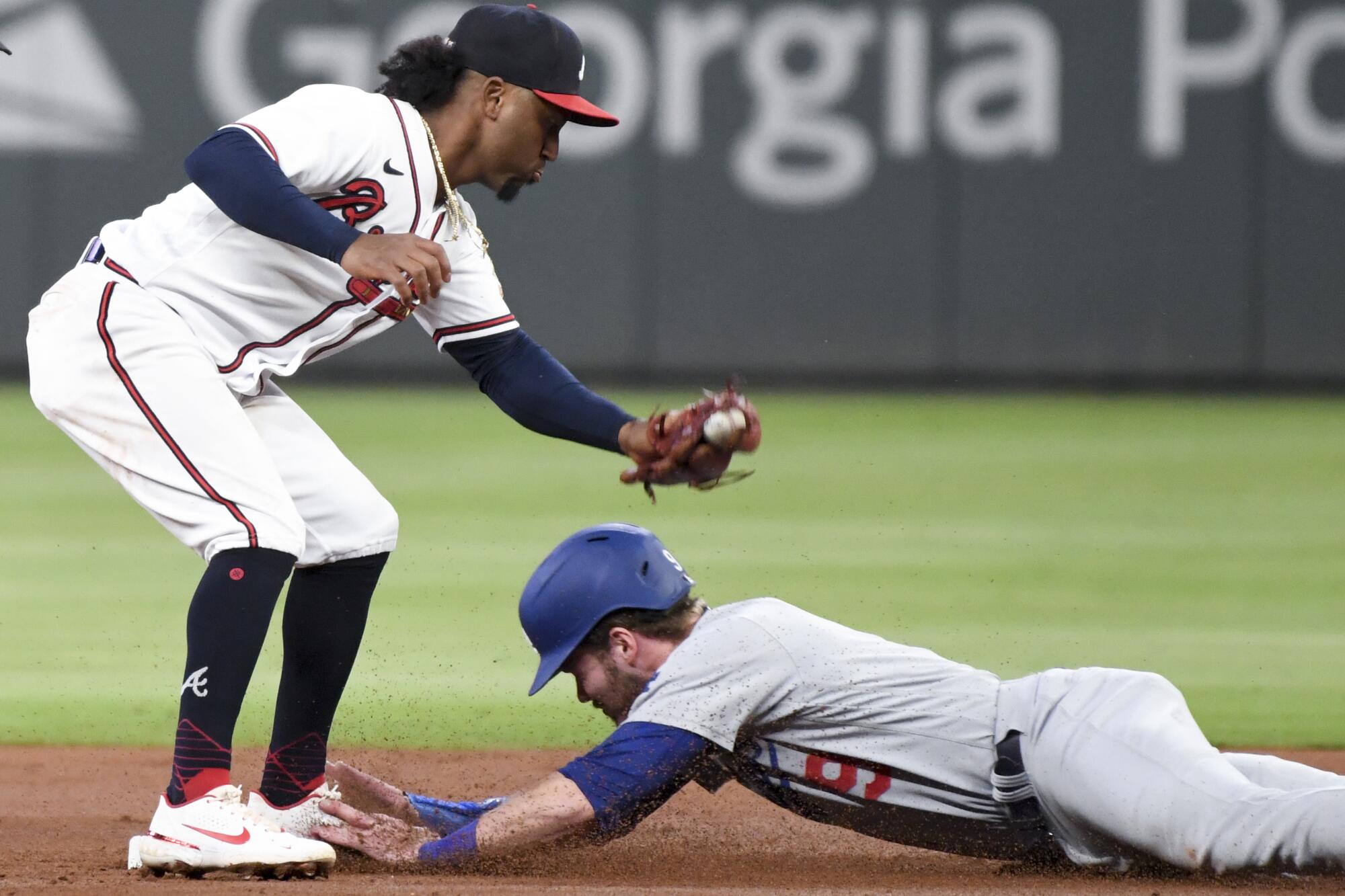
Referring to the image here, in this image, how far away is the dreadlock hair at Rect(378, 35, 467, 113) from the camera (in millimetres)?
3912

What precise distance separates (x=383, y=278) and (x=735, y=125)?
1188 centimetres

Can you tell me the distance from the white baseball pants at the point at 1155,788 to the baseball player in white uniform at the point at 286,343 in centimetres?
101

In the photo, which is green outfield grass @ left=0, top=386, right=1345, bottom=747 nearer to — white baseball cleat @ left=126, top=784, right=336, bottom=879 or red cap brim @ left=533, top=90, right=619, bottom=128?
white baseball cleat @ left=126, top=784, right=336, bottom=879

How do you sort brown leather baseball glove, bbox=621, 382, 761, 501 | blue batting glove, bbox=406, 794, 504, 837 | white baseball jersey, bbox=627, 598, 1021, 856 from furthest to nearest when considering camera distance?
blue batting glove, bbox=406, 794, 504, 837 < brown leather baseball glove, bbox=621, 382, 761, 501 < white baseball jersey, bbox=627, 598, 1021, 856

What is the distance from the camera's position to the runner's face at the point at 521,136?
3.87 metres

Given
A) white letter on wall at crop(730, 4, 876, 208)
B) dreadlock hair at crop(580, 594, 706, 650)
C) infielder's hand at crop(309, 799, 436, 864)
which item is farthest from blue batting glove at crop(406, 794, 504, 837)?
white letter on wall at crop(730, 4, 876, 208)

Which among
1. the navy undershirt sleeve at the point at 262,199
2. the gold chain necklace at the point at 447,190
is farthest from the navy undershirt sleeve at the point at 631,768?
the gold chain necklace at the point at 447,190

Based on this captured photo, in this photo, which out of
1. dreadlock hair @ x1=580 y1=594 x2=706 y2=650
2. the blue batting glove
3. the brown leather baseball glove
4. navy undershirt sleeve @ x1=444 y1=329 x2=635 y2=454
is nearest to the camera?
dreadlock hair @ x1=580 y1=594 x2=706 y2=650

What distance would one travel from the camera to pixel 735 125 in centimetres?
1504

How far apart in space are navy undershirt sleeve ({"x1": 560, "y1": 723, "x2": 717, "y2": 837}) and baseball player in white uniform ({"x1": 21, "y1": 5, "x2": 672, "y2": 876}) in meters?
0.53

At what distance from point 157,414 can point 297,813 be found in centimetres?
88

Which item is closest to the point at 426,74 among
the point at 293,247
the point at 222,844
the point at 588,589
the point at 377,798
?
the point at 293,247

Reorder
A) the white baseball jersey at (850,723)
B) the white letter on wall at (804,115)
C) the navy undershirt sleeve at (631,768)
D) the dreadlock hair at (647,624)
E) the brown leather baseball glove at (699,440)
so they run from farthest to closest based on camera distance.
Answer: the white letter on wall at (804,115)
the brown leather baseball glove at (699,440)
the dreadlock hair at (647,624)
the white baseball jersey at (850,723)
the navy undershirt sleeve at (631,768)

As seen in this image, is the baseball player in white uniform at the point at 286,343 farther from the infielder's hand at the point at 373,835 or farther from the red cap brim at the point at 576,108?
the infielder's hand at the point at 373,835
